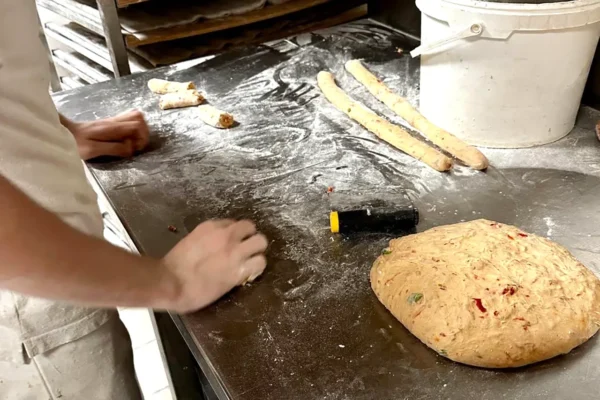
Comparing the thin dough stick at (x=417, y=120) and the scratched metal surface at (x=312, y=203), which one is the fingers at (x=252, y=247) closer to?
the scratched metal surface at (x=312, y=203)

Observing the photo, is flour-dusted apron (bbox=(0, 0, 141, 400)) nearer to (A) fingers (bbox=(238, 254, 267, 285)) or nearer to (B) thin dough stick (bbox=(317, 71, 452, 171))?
(A) fingers (bbox=(238, 254, 267, 285))

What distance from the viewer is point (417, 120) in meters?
1.21

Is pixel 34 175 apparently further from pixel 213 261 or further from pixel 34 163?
pixel 213 261

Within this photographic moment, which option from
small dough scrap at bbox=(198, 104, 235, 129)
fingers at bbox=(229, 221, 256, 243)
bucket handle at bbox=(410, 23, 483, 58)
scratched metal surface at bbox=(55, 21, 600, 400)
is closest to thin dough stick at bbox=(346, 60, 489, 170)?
scratched metal surface at bbox=(55, 21, 600, 400)

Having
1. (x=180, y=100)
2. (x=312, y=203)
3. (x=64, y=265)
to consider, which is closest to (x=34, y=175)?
(x=64, y=265)

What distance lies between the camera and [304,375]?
70cm

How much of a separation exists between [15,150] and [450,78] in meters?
0.77

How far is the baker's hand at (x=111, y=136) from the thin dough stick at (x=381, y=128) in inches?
17.1

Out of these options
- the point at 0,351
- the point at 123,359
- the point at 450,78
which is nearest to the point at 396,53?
the point at 450,78

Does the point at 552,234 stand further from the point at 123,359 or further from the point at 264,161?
the point at 123,359

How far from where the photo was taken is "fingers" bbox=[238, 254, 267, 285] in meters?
0.84

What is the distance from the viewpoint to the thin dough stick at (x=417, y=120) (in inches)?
42.5

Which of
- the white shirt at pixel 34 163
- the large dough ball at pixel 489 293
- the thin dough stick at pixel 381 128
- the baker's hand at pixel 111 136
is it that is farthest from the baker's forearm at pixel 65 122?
the large dough ball at pixel 489 293

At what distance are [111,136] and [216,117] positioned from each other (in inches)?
8.8
